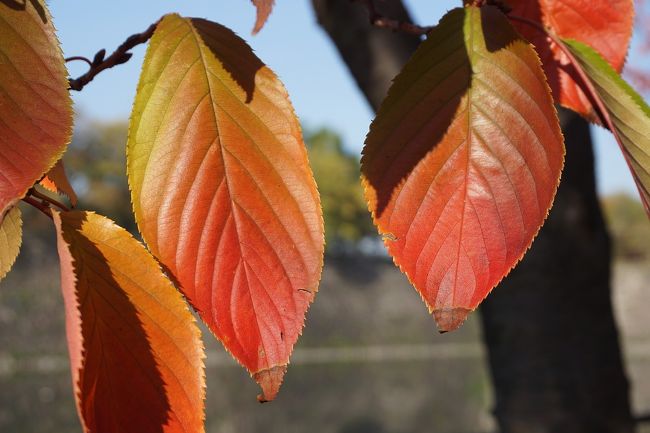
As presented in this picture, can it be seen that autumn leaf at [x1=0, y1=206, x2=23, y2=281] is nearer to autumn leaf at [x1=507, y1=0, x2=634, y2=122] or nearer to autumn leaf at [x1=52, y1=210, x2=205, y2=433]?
autumn leaf at [x1=52, y1=210, x2=205, y2=433]

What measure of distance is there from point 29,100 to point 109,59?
83mm

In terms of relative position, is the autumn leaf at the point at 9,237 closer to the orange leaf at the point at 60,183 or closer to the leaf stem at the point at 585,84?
the orange leaf at the point at 60,183

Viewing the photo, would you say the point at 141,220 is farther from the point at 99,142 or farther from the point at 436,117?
the point at 99,142

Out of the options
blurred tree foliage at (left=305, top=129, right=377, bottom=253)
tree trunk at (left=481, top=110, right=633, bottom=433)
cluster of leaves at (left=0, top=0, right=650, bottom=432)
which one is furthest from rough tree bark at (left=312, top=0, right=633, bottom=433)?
blurred tree foliage at (left=305, top=129, right=377, bottom=253)

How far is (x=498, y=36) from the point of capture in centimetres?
27

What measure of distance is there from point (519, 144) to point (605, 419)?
1122mm

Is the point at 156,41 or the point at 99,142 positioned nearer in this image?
the point at 156,41

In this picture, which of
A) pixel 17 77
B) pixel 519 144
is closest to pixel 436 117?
pixel 519 144

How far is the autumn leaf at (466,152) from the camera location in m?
0.25

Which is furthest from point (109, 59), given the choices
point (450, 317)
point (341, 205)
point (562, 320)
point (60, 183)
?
point (341, 205)

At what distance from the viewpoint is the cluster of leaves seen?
9.4 inches

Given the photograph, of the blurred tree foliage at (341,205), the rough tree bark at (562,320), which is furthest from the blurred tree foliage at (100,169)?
the rough tree bark at (562,320)

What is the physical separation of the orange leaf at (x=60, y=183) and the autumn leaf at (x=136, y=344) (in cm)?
6

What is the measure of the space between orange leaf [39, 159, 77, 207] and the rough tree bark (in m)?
0.91
